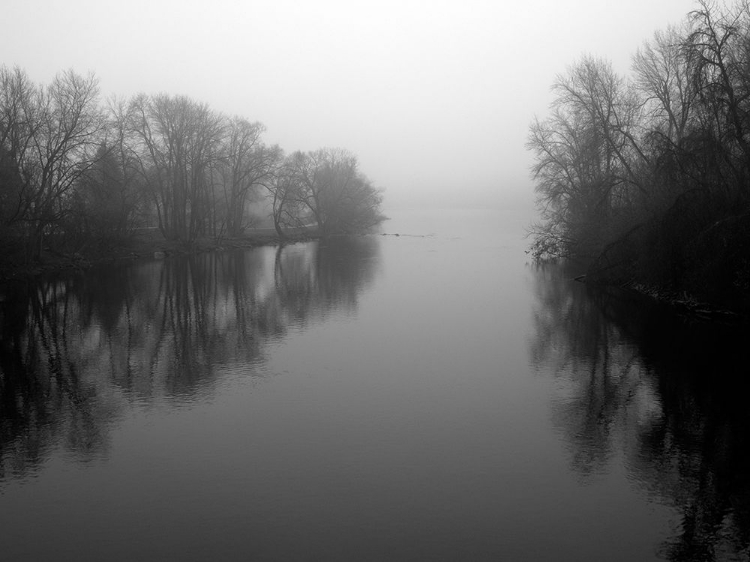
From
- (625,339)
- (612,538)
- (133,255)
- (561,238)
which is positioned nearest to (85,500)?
(612,538)

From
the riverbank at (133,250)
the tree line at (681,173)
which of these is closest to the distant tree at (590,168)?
the tree line at (681,173)

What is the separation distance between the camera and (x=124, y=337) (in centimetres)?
1764

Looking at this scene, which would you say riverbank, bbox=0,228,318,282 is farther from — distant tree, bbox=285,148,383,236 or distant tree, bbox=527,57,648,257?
distant tree, bbox=527,57,648,257

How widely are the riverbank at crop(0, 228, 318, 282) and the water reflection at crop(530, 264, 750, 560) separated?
26.1 meters

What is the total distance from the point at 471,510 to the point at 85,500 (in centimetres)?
471

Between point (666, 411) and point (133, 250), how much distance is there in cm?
4110

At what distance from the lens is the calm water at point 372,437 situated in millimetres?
7023

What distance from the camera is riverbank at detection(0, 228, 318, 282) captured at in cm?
3288

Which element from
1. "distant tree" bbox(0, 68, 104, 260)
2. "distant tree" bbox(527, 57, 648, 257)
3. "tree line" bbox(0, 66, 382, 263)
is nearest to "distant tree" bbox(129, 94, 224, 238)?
"tree line" bbox(0, 66, 382, 263)

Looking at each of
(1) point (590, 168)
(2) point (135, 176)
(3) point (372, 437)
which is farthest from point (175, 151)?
(3) point (372, 437)

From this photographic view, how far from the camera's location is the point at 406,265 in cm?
3866

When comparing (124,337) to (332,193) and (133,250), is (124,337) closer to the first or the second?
(133,250)

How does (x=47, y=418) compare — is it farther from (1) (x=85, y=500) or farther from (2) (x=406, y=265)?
(2) (x=406, y=265)

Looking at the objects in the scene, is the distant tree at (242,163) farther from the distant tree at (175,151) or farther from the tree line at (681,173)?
the tree line at (681,173)
